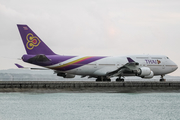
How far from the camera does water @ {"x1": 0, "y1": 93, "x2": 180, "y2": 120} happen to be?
149ft

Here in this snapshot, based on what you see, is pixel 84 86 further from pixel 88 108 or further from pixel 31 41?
pixel 88 108

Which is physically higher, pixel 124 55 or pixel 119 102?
pixel 124 55

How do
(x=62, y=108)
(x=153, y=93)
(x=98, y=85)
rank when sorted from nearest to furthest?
1. (x=62, y=108)
2. (x=98, y=85)
3. (x=153, y=93)

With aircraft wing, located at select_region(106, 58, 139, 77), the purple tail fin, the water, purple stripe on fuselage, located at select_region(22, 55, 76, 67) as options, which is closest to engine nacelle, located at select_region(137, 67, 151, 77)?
aircraft wing, located at select_region(106, 58, 139, 77)

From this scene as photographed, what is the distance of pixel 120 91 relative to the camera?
68.2 meters

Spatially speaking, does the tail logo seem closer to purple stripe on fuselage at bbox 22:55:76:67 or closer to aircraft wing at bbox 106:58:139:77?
purple stripe on fuselage at bbox 22:55:76:67

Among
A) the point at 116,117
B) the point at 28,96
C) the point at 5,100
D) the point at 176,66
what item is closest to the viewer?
the point at 116,117

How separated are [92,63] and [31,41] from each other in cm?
1105

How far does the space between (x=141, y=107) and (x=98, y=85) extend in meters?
13.8

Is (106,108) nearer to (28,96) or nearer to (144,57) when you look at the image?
(28,96)

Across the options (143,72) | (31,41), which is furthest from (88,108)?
(143,72)

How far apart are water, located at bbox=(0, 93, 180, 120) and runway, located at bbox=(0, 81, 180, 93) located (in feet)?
4.10

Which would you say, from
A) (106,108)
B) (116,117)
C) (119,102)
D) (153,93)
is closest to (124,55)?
(153,93)

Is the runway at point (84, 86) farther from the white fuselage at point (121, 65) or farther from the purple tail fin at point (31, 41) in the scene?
the white fuselage at point (121, 65)
